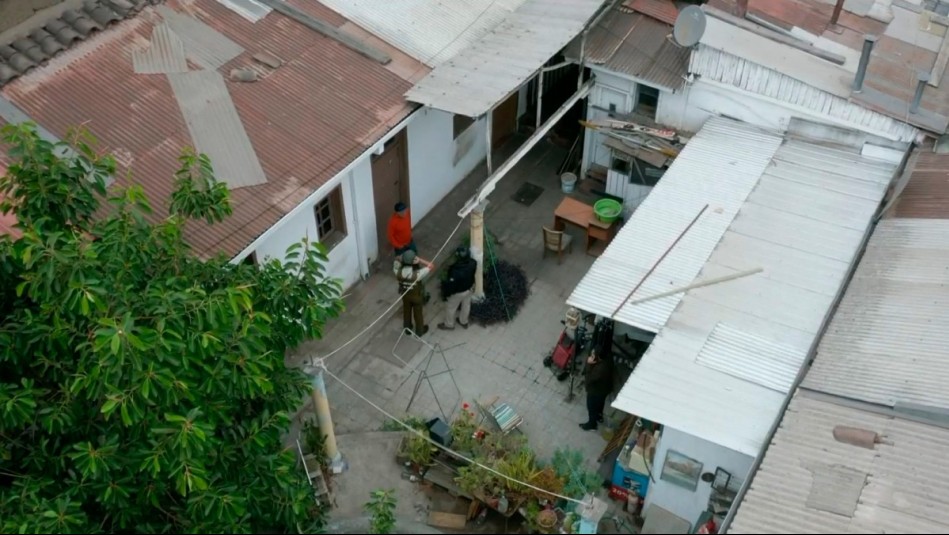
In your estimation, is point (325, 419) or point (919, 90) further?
point (919, 90)

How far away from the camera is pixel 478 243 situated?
615 inches

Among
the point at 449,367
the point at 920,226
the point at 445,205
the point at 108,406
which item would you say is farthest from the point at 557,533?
the point at 445,205

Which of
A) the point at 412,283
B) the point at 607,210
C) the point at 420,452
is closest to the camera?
the point at 420,452

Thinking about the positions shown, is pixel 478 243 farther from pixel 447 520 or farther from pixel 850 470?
pixel 850 470

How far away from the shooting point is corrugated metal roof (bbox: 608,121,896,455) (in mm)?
11633

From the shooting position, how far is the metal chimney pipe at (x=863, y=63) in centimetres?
1468

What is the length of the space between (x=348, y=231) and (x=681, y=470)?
301 inches

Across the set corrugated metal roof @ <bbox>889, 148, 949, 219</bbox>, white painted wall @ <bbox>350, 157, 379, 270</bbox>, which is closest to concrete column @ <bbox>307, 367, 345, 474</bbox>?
white painted wall @ <bbox>350, 157, 379, 270</bbox>

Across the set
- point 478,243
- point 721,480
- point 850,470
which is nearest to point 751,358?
point 721,480

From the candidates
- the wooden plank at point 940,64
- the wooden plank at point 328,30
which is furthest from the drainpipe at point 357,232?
the wooden plank at point 940,64

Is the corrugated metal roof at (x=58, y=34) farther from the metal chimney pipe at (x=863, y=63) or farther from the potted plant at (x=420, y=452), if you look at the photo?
the metal chimney pipe at (x=863, y=63)

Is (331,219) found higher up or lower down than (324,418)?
higher up

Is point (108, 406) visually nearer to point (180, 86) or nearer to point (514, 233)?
point (180, 86)

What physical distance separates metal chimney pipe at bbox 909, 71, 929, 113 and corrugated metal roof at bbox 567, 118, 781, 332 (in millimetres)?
2323
